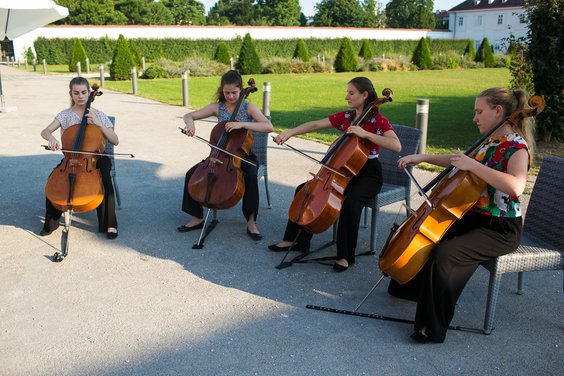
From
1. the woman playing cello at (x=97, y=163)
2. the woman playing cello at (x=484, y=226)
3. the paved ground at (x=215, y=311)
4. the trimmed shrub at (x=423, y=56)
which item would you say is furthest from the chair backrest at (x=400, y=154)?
the trimmed shrub at (x=423, y=56)

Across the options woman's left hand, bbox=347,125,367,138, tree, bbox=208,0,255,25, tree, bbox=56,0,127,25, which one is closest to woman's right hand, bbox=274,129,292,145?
woman's left hand, bbox=347,125,367,138

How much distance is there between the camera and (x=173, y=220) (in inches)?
198

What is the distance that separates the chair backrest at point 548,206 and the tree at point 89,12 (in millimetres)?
60505

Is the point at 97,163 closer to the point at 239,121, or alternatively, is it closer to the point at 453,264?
the point at 239,121

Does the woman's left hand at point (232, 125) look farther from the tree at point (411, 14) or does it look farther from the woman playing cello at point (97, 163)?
the tree at point (411, 14)

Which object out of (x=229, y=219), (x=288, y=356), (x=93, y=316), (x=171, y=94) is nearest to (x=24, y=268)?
(x=93, y=316)

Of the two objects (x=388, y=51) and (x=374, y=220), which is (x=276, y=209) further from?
(x=388, y=51)

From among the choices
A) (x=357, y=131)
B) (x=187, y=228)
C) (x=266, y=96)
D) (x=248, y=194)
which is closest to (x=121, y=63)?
(x=266, y=96)

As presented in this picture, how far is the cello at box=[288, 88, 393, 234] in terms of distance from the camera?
372 centimetres

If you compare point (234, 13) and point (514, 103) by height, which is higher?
point (234, 13)

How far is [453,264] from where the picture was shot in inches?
115

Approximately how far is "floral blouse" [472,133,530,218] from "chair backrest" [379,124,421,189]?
1.40m

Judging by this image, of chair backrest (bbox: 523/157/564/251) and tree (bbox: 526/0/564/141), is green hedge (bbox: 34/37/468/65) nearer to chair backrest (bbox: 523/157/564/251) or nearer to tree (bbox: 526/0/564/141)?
tree (bbox: 526/0/564/141)

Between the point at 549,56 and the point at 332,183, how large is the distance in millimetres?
5716
